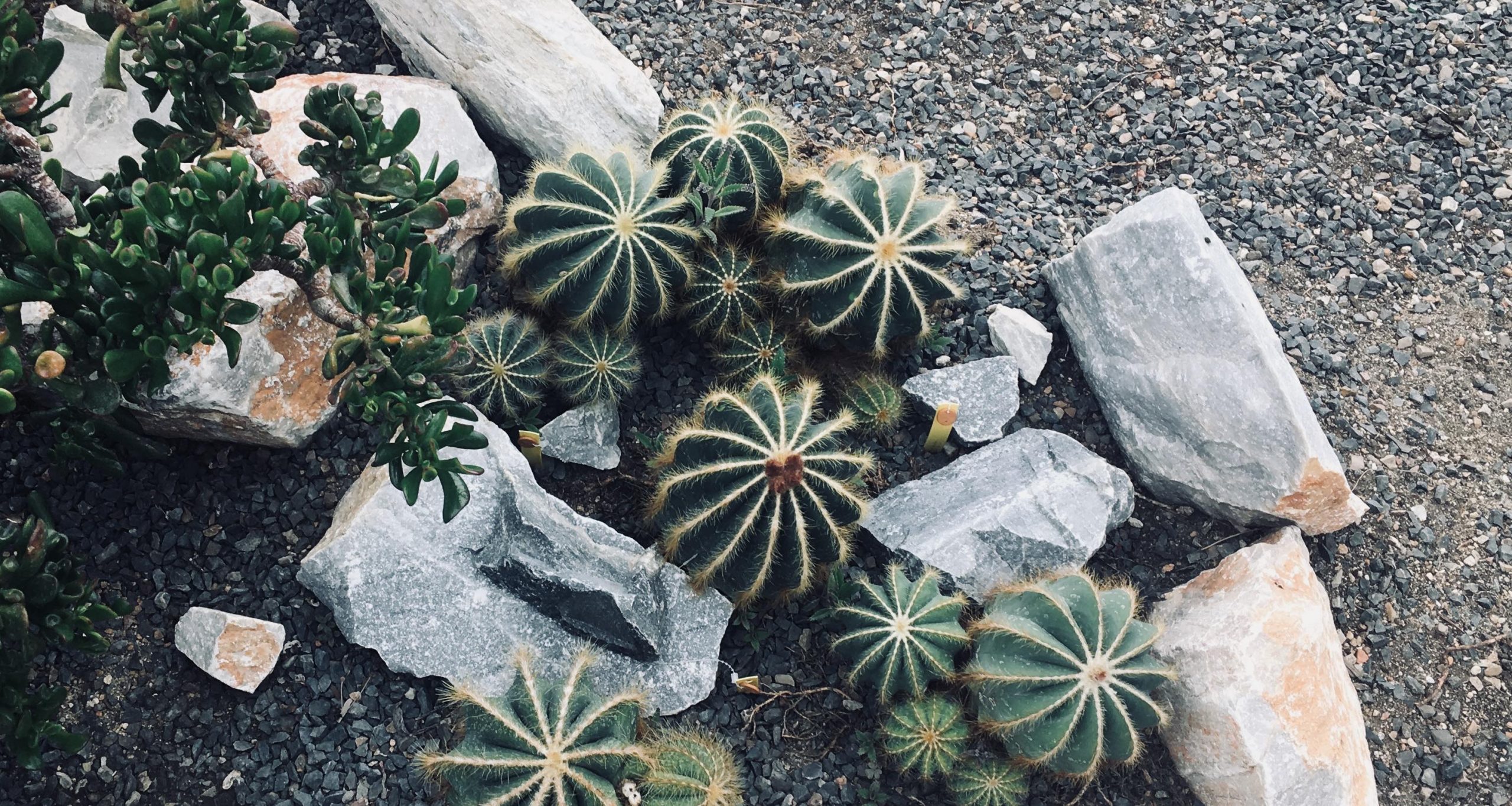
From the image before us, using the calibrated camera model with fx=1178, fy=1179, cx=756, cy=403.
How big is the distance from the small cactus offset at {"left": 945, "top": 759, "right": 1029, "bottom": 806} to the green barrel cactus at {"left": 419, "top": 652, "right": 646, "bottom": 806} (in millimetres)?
965

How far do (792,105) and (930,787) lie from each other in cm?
281

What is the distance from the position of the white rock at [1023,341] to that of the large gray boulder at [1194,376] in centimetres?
14

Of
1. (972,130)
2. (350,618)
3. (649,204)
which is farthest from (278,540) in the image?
(972,130)

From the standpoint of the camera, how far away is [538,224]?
388 centimetres

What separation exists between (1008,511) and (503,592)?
167 cm

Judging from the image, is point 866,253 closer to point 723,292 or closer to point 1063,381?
point 723,292

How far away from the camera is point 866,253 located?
3.81m

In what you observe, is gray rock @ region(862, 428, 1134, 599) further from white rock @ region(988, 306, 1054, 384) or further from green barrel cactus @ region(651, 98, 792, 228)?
green barrel cactus @ region(651, 98, 792, 228)

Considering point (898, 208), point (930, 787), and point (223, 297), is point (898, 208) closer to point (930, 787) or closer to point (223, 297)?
point (930, 787)

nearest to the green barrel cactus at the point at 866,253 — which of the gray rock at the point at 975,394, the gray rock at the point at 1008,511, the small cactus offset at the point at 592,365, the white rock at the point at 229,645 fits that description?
the gray rock at the point at 975,394

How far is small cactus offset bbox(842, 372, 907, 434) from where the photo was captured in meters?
4.11

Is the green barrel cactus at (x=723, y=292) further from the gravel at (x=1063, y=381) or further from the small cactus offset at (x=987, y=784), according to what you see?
the small cactus offset at (x=987, y=784)

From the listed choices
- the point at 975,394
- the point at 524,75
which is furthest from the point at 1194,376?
the point at 524,75

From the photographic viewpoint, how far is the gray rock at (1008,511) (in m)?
3.86
